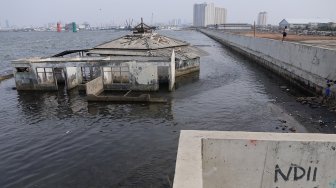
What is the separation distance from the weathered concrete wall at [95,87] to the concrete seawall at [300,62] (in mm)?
23095

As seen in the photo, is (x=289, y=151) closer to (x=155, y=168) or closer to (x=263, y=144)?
(x=263, y=144)

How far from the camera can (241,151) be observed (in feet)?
22.2

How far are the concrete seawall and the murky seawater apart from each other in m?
3.45

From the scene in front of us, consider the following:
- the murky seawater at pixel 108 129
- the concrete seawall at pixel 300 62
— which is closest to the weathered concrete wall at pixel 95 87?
the murky seawater at pixel 108 129

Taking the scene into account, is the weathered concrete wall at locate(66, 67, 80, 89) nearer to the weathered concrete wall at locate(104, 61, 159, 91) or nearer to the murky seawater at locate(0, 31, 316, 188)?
the murky seawater at locate(0, 31, 316, 188)

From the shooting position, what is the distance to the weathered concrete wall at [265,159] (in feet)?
21.8

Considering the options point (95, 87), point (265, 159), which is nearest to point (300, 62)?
point (95, 87)

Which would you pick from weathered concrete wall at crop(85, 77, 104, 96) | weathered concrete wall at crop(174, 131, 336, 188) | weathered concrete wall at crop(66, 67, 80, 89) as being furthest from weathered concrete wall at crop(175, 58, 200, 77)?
weathered concrete wall at crop(174, 131, 336, 188)

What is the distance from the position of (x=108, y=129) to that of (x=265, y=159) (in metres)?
16.7

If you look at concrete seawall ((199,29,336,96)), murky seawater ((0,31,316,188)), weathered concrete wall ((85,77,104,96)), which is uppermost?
concrete seawall ((199,29,336,96))

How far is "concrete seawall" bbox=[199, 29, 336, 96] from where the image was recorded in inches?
1006

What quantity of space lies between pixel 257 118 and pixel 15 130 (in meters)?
20.2

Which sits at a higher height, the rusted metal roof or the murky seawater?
the rusted metal roof

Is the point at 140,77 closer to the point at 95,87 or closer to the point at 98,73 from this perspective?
the point at 95,87
